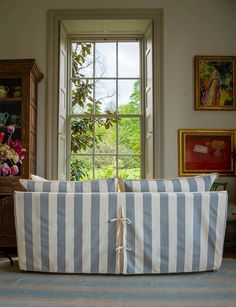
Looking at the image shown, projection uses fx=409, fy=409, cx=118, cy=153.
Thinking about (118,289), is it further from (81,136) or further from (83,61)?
(83,61)

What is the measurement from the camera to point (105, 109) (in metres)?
5.39

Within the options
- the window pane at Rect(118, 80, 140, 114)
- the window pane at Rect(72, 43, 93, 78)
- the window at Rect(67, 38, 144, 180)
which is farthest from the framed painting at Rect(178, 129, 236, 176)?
the window pane at Rect(72, 43, 93, 78)

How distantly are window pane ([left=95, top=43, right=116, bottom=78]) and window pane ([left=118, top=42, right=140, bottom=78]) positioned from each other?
80mm

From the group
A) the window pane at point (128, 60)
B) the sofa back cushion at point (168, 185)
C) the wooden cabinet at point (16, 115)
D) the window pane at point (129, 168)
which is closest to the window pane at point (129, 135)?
the window pane at point (129, 168)

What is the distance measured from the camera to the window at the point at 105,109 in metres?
5.34

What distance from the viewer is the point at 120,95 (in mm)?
5406

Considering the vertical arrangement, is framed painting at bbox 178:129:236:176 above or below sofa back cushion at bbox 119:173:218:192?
above

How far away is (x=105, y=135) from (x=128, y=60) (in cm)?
104

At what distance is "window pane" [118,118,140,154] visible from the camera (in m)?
5.36

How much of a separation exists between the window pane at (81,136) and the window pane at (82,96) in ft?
0.44

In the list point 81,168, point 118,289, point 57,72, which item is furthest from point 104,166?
point 118,289

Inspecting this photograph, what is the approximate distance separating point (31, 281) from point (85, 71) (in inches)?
131

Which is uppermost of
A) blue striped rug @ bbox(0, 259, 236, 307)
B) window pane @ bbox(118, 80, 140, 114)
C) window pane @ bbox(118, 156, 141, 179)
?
window pane @ bbox(118, 80, 140, 114)

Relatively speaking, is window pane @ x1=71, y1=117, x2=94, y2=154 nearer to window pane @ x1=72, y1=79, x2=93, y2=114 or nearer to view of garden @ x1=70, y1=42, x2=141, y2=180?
view of garden @ x1=70, y1=42, x2=141, y2=180
